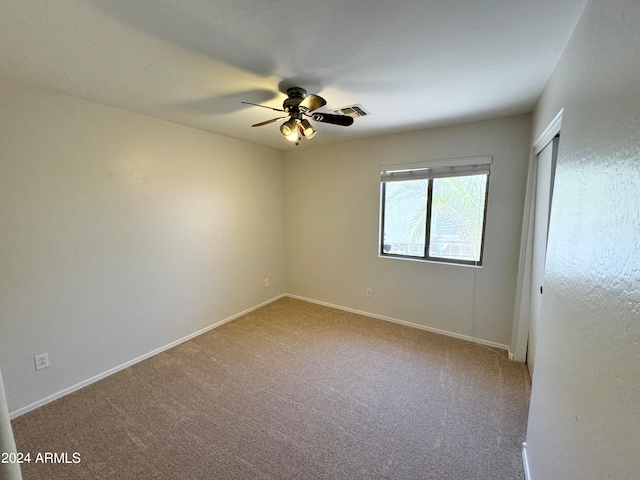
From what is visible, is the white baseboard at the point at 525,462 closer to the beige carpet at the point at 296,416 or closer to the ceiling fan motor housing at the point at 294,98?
the beige carpet at the point at 296,416

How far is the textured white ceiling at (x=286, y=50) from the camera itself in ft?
4.07

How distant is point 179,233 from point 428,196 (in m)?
2.93

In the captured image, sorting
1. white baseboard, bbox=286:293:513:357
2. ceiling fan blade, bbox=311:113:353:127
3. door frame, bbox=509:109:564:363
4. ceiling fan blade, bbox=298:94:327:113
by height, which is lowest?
white baseboard, bbox=286:293:513:357

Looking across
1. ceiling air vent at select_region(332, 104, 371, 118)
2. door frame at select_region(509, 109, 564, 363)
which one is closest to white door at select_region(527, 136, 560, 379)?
door frame at select_region(509, 109, 564, 363)

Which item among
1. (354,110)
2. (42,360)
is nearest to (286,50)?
(354,110)

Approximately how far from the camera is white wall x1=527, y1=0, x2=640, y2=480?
0.74m

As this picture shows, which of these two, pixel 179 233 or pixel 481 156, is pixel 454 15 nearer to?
pixel 481 156

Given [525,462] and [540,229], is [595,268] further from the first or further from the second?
[540,229]

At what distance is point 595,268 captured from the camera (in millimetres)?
945

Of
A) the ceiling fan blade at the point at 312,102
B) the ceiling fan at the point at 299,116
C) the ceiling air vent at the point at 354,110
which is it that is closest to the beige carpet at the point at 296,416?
the ceiling fan at the point at 299,116

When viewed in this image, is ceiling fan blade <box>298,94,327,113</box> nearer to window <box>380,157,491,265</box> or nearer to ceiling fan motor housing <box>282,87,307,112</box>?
ceiling fan motor housing <box>282,87,307,112</box>

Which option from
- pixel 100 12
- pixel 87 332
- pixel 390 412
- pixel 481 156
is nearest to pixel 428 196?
pixel 481 156

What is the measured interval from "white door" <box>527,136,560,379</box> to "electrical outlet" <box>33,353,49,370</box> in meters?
3.77

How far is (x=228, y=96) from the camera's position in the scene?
214 centimetres
